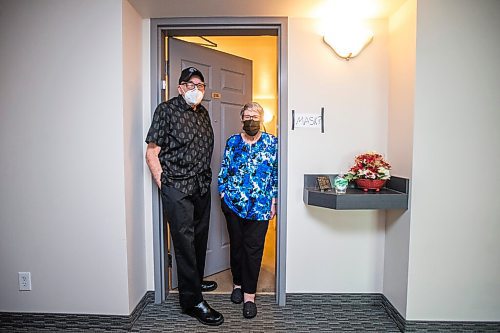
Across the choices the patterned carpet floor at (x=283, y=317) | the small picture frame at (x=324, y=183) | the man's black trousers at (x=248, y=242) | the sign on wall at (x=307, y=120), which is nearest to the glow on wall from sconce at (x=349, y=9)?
the sign on wall at (x=307, y=120)

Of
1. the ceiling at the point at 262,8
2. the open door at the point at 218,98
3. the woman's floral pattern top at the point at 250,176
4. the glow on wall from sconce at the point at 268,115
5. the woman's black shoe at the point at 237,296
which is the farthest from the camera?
the glow on wall from sconce at the point at 268,115

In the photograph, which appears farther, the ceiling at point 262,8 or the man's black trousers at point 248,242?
the man's black trousers at point 248,242

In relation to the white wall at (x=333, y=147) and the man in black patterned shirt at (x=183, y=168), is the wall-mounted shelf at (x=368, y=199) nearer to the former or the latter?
the white wall at (x=333, y=147)

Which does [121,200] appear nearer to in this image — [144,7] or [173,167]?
[173,167]

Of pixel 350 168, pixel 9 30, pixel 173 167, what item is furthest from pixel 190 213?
pixel 9 30

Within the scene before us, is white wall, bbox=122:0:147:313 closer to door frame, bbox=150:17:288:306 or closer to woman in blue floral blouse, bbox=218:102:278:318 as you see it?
door frame, bbox=150:17:288:306

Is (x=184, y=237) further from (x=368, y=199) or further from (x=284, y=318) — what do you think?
(x=368, y=199)

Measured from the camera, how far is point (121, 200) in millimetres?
1828

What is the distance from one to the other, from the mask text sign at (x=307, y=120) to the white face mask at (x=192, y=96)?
2.23ft

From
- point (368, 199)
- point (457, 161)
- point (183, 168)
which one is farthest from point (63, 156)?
point (457, 161)

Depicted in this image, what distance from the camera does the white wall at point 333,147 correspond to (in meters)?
2.05

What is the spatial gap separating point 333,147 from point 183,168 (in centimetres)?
103

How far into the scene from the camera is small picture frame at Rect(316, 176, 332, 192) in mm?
1973

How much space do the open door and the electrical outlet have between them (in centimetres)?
90
